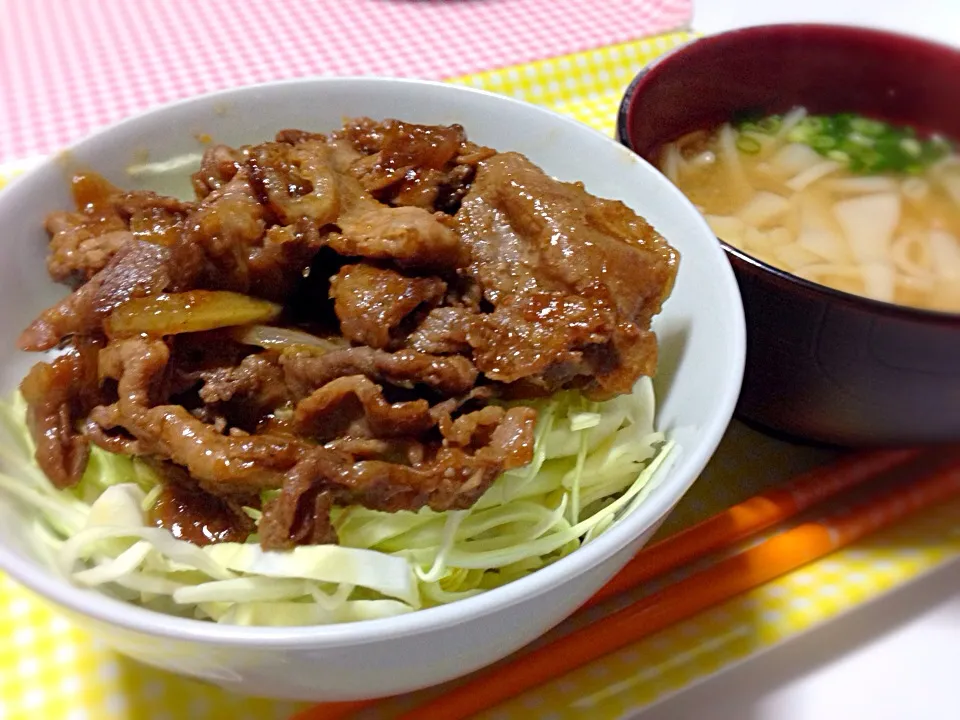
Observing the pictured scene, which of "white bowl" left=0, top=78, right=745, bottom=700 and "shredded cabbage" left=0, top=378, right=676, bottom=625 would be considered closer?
"white bowl" left=0, top=78, right=745, bottom=700

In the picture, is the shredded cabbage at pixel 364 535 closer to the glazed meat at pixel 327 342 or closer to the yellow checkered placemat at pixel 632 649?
the glazed meat at pixel 327 342

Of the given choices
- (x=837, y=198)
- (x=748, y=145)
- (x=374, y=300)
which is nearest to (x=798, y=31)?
(x=748, y=145)

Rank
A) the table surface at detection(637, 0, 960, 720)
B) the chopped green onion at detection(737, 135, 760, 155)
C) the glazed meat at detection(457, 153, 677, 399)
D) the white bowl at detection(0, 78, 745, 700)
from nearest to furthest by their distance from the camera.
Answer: the white bowl at detection(0, 78, 745, 700)
the glazed meat at detection(457, 153, 677, 399)
the table surface at detection(637, 0, 960, 720)
the chopped green onion at detection(737, 135, 760, 155)

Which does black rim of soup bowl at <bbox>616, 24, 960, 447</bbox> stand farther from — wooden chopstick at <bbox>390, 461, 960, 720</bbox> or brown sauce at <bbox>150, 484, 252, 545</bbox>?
brown sauce at <bbox>150, 484, 252, 545</bbox>

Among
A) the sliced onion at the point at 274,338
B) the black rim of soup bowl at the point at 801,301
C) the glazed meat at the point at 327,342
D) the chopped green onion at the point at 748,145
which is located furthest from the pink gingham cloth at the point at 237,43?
the sliced onion at the point at 274,338

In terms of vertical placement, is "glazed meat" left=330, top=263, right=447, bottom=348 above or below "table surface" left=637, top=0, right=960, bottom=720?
above

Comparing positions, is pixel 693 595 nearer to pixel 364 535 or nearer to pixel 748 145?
pixel 364 535

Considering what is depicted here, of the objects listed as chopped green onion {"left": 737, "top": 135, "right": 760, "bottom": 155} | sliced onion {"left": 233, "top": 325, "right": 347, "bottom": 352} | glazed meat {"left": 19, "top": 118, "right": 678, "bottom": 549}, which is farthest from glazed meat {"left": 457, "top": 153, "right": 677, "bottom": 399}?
chopped green onion {"left": 737, "top": 135, "right": 760, "bottom": 155}
